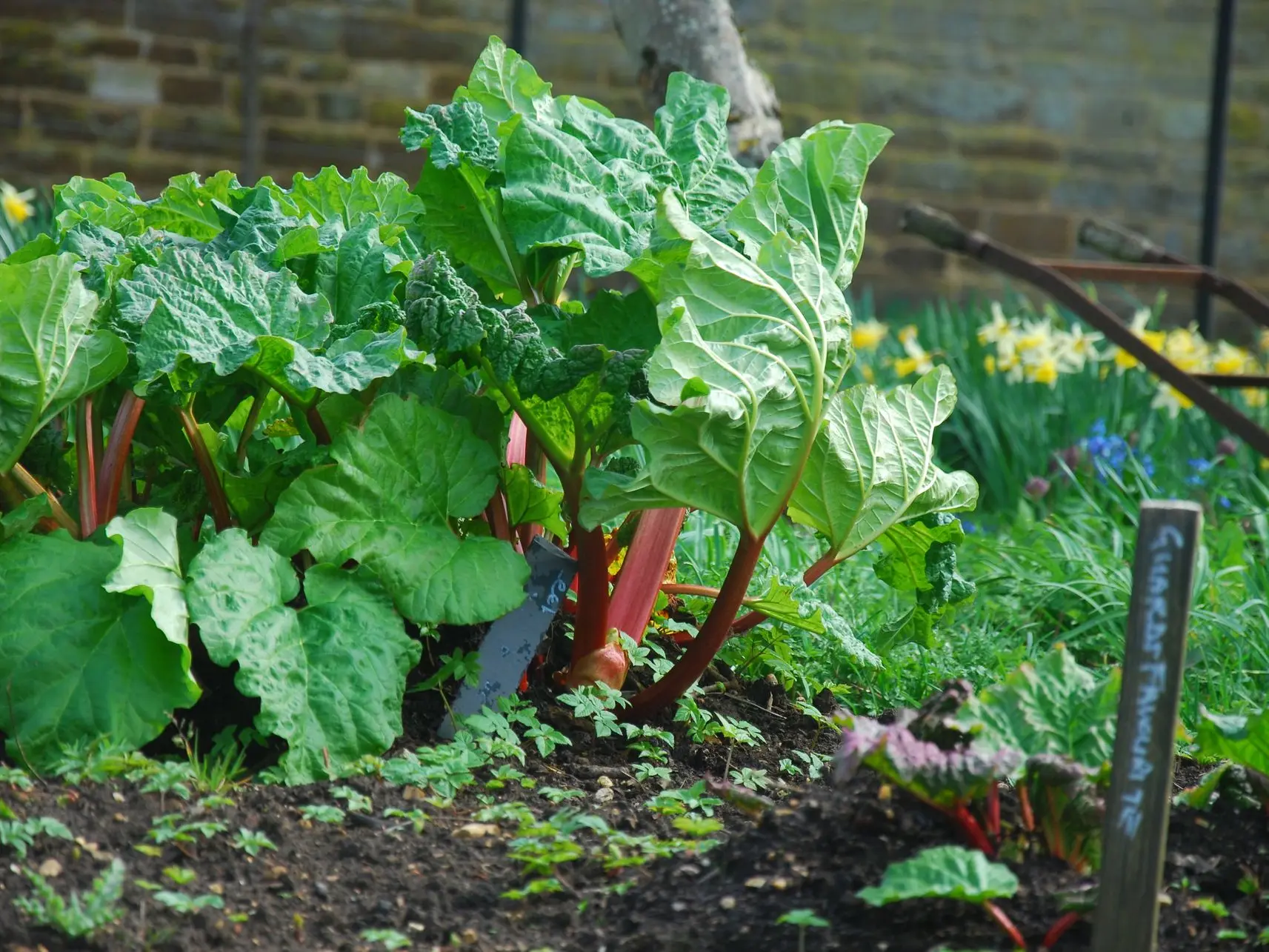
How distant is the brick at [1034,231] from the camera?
28.6 ft

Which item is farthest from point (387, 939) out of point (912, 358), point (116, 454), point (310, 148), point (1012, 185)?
point (1012, 185)

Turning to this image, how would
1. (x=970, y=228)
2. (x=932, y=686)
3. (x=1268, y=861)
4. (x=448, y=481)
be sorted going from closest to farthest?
(x=1268, y=861), (x=448, y=481), (x=932, y=686), (x=970, y=228)

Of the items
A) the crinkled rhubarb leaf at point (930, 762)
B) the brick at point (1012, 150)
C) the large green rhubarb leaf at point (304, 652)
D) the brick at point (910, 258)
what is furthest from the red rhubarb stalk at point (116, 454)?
the brick at point (1012, 150)

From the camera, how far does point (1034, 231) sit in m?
8.73

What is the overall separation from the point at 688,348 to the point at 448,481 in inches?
16.9

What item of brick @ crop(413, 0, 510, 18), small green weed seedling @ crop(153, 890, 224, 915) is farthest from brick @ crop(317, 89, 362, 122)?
small green weed seedling @ crop(153, 890, 224, 915)

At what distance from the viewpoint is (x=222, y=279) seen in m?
1.74

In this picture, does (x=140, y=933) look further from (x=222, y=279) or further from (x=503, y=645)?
(x=222, y=279)

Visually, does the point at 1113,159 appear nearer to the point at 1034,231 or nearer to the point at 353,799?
the point at 1034,231

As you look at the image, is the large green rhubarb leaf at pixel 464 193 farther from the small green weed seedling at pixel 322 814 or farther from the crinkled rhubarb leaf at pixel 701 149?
the small green weed seedling at pixel 322 814

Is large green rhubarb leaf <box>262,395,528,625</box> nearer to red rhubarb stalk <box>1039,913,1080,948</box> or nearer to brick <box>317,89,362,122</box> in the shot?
red rhubarb stalk <box>1039,913,1080,948</box>

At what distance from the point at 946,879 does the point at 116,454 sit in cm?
132

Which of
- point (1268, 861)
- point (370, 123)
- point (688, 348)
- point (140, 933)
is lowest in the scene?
point (140, 933)

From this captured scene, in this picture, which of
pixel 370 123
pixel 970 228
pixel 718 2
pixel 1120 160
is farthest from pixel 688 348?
pixel 1120 160
